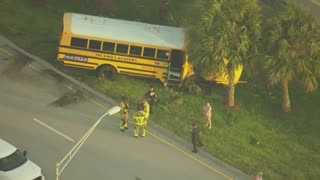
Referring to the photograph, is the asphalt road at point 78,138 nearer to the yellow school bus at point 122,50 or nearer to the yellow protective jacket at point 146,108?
the yellow protective jacket at point 146,108

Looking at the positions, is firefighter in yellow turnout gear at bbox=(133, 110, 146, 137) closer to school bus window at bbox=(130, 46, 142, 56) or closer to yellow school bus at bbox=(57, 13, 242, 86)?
yellow school bus at bbox=(57, 13, 242, 86)

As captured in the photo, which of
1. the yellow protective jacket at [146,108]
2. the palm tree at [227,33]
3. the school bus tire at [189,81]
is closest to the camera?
the yellow protective jacket at [146,108]

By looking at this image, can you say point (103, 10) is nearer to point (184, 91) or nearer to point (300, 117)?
point (184, 91)

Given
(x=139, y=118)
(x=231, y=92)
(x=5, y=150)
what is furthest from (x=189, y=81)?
(x=5, y=150)

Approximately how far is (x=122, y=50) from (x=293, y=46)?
8.76 m

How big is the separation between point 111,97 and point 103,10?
348 inches

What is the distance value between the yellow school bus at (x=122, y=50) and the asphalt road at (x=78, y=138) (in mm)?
2389

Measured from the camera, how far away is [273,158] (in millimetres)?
28688

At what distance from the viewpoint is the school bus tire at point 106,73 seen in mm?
32062

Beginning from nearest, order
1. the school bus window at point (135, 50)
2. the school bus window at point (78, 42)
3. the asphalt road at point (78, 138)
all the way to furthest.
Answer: the asphalt road at point (78, 138) → the school bus window at point (78, 42) → the school bus window at point (135, 50)

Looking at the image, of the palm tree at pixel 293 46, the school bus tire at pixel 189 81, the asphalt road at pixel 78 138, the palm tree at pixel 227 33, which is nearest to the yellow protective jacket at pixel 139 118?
the asphalt road at pixel 78 138

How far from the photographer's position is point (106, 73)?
3228 cm

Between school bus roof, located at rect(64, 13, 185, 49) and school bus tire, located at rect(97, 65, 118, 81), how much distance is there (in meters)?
1.60

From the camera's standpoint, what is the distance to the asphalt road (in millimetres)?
26312
